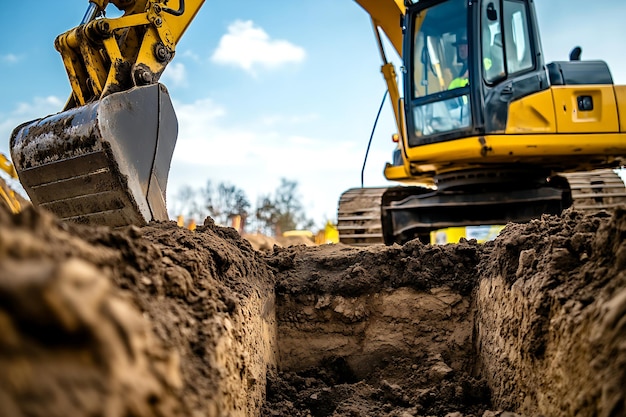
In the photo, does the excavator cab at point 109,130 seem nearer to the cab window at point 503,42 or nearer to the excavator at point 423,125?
the excavator at point 423,125

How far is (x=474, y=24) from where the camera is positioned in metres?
5.70

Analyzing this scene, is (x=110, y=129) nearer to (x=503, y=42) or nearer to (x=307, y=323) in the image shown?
(x=307, y=323)

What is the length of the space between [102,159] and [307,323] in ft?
6.15

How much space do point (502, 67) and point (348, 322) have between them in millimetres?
3463

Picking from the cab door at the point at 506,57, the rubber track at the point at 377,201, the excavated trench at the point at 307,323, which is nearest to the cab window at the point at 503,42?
the cab door at the point at 506,57

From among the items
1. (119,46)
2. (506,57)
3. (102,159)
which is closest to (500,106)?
(506,57)

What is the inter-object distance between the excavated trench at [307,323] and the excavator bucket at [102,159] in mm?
1075

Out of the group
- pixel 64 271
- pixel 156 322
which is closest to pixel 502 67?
pixel 156 322

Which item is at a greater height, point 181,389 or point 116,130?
point 116,130

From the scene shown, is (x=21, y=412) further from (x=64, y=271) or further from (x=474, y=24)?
(x=474, y=24)

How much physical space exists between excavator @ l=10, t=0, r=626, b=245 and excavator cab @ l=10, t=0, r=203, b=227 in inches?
0.4

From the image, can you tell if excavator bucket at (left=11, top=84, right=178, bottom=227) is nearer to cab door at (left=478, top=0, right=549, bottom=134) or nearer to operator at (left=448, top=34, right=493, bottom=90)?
operator at (left=448, top=34, right=493, bottom=90)

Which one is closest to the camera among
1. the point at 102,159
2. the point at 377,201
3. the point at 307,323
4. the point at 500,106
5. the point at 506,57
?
the point at 307,323

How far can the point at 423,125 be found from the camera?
611cm
